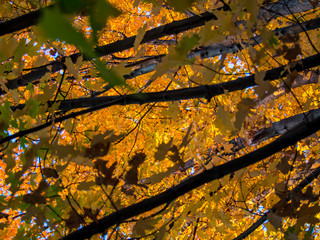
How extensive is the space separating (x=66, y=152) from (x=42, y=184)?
0.11 meters

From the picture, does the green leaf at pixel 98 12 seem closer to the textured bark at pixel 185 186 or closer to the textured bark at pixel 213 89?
the textured bark at pixel 185 186

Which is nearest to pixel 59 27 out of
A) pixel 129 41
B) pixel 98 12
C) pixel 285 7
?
pixel 98 12

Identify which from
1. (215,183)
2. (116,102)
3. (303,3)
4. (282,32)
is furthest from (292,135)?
(303,3)

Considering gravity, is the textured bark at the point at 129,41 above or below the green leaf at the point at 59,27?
above

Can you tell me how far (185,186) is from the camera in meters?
0.63

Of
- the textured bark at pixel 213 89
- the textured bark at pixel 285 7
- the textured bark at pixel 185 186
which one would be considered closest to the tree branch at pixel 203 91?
the textured bark at pixel 213 89

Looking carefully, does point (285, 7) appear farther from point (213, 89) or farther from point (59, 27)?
point (59, 27)

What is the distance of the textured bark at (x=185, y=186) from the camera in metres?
0.59

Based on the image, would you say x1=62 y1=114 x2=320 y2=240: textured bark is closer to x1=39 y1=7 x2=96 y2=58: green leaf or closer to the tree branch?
the tree branch

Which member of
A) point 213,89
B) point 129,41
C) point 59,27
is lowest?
point 59,27

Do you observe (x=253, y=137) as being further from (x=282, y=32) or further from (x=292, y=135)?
(x=292, y=135)

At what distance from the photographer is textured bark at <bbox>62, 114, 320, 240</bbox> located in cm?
59

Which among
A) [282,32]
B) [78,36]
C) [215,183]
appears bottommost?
[78,36]

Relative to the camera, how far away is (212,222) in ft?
3.77
